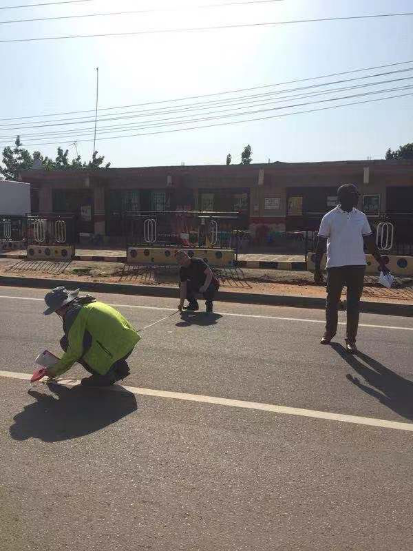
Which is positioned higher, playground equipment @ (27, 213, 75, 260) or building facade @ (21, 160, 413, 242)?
building facade @ (21, 160, 413, 242)

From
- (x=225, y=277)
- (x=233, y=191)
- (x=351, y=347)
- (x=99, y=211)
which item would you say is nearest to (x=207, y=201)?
(x=233, y=191)

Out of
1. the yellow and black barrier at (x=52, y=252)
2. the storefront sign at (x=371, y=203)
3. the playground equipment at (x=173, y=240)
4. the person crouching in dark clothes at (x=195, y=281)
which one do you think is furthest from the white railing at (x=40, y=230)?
the storefront sign at (x=371, y=203)

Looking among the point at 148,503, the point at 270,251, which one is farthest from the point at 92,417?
the point at 270,251

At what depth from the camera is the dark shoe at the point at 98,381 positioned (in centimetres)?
453

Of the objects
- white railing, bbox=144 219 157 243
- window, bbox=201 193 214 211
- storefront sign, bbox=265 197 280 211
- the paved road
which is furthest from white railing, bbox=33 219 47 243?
the paved road

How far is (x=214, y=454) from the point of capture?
11.1 feet

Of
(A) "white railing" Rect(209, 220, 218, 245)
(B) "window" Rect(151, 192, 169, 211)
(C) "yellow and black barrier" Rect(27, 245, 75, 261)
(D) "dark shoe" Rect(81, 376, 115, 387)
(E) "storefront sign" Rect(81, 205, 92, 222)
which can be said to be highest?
(B) "window" Rect(151, 192, 169, 211)

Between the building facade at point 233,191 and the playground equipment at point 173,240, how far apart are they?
5.71 m

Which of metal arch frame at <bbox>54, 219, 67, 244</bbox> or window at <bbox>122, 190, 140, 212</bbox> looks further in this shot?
window at <bbox>122, 190, 140, 212</bbox>

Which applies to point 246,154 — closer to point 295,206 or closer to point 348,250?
point 295,206

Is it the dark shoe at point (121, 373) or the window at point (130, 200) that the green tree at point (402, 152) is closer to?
the window at point (130, 200)

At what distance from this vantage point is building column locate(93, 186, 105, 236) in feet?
78.2

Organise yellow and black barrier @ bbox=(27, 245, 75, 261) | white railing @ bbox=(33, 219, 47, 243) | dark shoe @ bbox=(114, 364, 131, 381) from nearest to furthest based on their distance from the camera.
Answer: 1. dark shoe @ bbox=(114, 364, 131, 381)
2. yellow and black barrier @ bbox=(27, 245, 75, 261)
3. white railing @ bbox=(33, 219, 47, 243)

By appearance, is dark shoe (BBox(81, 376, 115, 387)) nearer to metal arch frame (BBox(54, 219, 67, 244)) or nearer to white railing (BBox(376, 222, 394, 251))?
white railing (BBox(376, 222, 394, 251))
